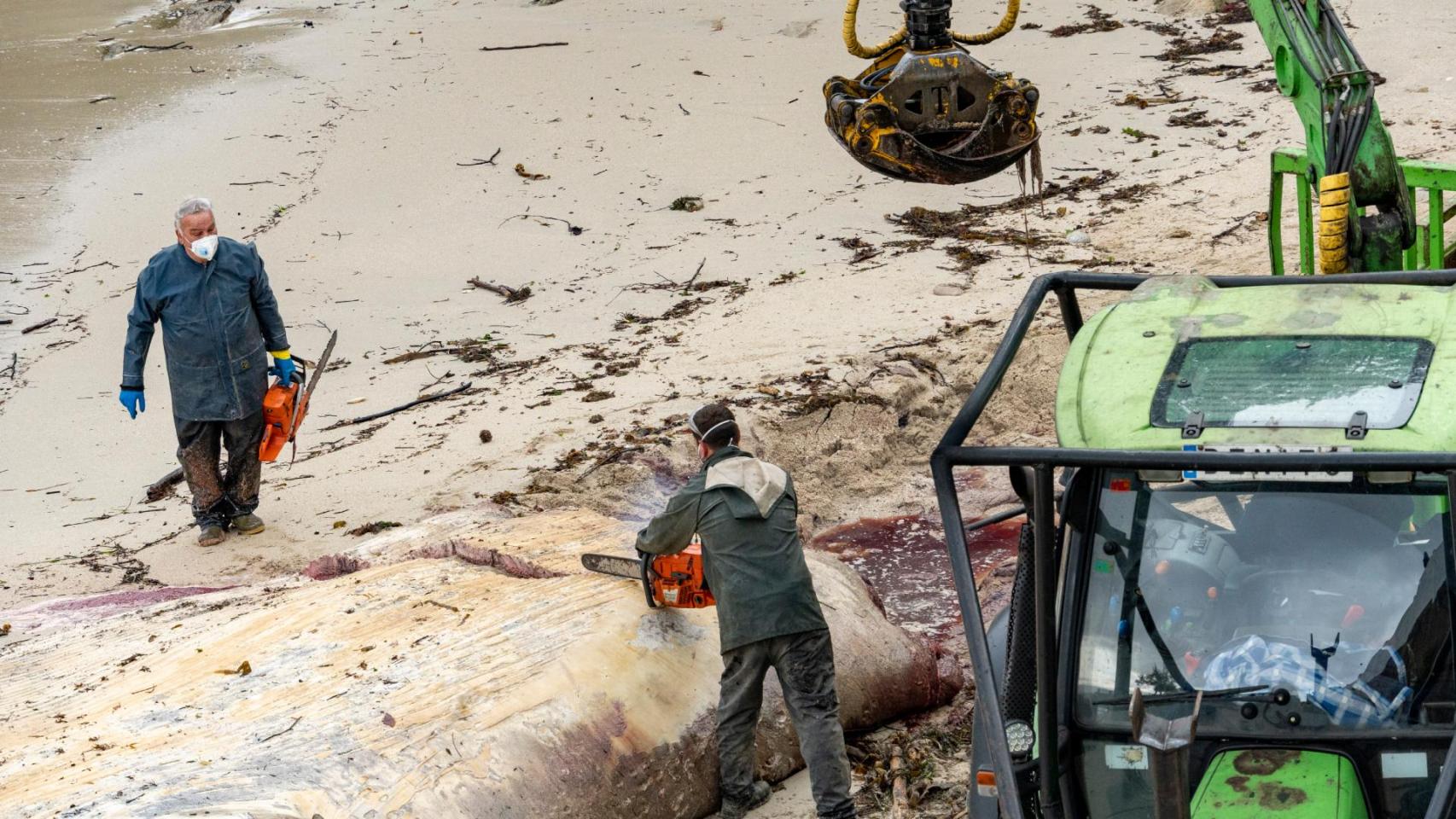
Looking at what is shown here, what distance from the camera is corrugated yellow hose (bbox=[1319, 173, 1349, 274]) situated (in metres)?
5.53

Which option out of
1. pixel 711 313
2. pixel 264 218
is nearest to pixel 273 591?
pixel 711 313

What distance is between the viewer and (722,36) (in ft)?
46.5

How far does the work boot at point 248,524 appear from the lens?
743cm

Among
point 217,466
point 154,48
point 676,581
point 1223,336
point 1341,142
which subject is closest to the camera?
point 1223,336

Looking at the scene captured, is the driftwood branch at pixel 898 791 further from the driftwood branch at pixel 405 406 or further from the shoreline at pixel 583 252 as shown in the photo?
the driftwood branch at pixel 405 406

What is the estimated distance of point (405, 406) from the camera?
8.66 metres

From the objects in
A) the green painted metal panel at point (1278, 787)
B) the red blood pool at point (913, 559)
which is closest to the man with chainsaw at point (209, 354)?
the red blood pool at point (913, 559)

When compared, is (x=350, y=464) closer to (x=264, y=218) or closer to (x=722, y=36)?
(x=264, y=218)

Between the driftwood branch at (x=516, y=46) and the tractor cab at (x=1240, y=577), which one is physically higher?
the tractor cab at (x=1240, y=577)

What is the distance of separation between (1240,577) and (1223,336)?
666 millimetres

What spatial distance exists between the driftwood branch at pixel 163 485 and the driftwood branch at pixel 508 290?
2733 millimetres

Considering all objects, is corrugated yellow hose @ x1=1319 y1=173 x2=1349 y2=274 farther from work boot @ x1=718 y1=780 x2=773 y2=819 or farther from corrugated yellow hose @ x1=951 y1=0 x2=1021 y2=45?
work boot @ x1=718 y1=780 x2=773 y2=819

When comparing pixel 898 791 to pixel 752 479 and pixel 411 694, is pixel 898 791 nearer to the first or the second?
pixel 752 479

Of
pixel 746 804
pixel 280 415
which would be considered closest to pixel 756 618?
pixel 746 804
